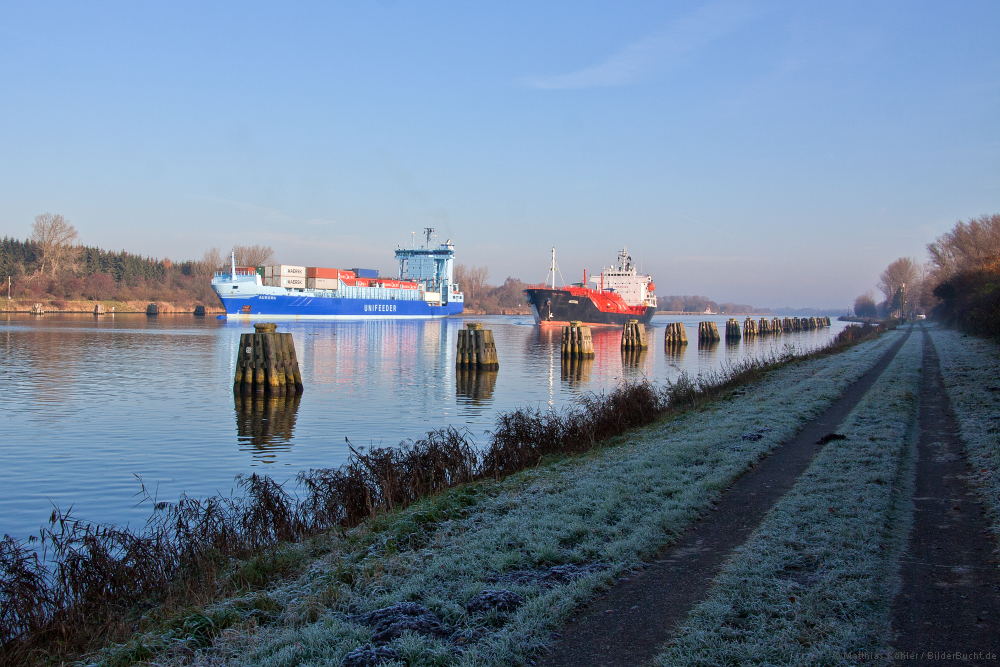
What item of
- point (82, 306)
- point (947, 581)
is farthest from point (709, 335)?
point (82, 306)

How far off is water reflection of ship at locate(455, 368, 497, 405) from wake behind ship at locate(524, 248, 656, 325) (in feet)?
171

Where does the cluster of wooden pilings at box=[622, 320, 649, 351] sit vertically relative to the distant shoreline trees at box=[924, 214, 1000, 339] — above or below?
below

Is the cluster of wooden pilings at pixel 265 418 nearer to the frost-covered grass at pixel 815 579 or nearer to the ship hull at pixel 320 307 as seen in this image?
the frost-covered grass at pixel 815 579

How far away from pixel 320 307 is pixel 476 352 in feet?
216

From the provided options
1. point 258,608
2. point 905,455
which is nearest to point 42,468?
point 258,608

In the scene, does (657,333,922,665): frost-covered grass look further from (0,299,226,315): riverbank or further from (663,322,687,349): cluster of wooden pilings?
(0,299,226,315): riverbank

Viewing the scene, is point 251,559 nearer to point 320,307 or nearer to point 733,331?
point 733,331

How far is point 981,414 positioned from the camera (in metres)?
11.5

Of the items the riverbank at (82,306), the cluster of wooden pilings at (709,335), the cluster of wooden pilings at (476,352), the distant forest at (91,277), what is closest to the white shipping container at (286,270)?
the riverbank at (82,306)

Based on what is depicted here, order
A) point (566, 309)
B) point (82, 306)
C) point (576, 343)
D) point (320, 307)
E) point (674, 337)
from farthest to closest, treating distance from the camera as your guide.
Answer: point (82, 306)
point (320, 307)
point (566, 309)
point (674, 337)
point (576, 343)

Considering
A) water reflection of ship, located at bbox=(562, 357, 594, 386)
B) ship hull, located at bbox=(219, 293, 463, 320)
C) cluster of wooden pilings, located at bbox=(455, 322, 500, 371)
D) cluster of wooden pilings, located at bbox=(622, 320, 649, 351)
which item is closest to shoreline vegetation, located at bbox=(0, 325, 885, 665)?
water reflection of ship, located at bbox=(562, 357, 594, 386)

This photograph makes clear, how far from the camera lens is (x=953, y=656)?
369 cm

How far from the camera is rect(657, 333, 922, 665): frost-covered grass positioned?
380cm

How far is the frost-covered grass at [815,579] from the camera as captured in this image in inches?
149
